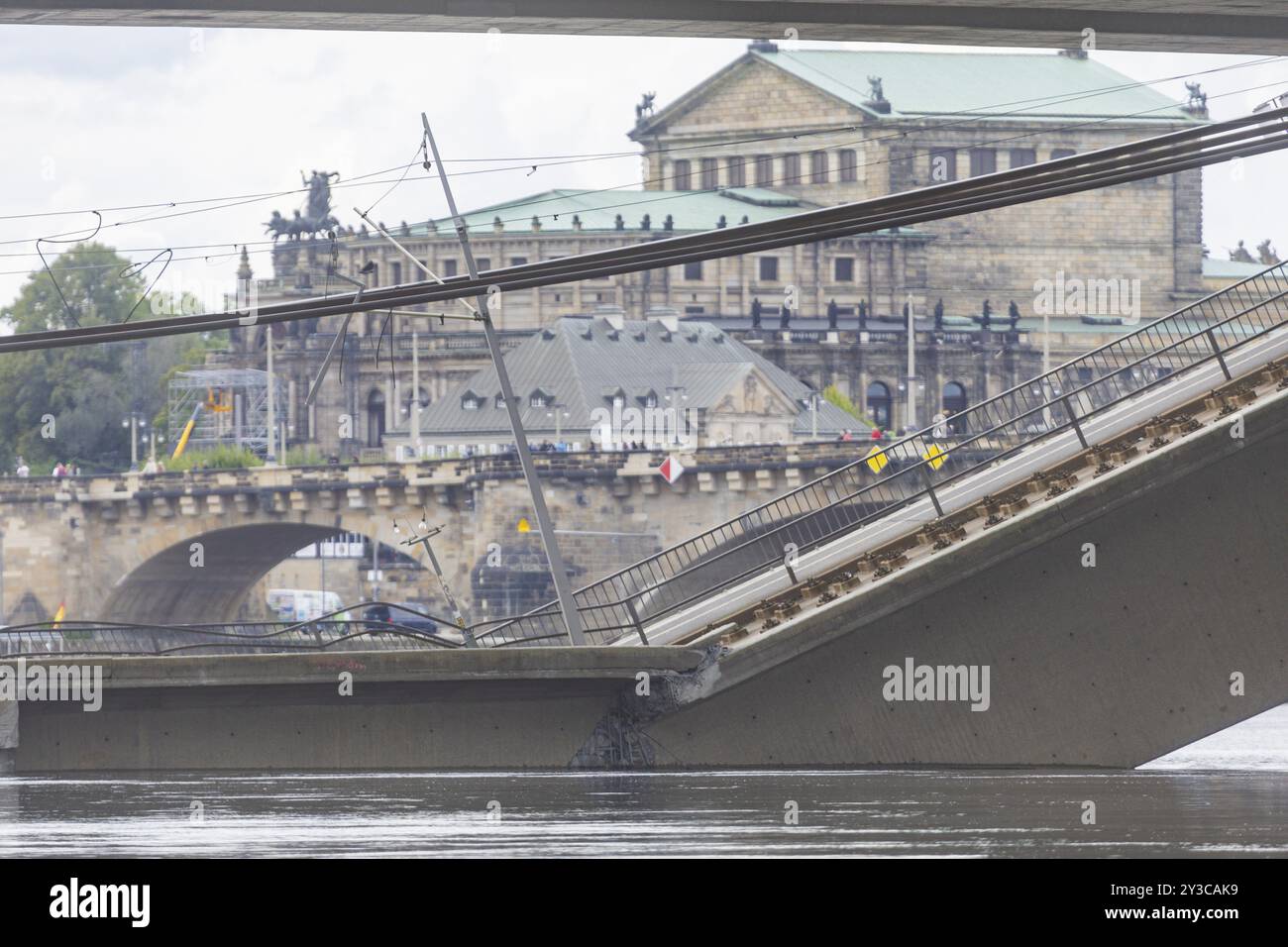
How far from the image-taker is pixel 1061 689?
842 inches

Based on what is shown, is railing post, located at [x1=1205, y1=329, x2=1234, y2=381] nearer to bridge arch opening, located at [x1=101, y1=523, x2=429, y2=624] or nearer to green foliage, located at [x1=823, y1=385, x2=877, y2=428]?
bridge arch opening, located at [x1=101, y1=523, x2=429, y2=624]

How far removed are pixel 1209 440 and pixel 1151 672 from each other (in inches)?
96.7

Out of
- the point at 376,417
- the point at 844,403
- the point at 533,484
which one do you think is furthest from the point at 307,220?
the point at 533,484

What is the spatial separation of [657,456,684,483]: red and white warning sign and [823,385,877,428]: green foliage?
1311 inches

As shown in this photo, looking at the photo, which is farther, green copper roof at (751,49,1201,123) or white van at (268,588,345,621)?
green copper roof at (751,49,1201,123)

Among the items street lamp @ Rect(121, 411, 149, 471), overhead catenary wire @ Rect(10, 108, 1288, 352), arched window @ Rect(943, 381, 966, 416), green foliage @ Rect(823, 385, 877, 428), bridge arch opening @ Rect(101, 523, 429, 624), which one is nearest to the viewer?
overhead catenary wire @ Rect(10, 108, 1288, 352)

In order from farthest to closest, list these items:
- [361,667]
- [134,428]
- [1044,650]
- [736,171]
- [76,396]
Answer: [736,171]
[76,396]
[134,428]
[1044,650]
[361,667]

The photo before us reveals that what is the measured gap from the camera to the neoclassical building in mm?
122625

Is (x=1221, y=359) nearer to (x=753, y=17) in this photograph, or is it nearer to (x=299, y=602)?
(x=753, y=17)

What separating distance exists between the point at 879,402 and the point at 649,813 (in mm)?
108395

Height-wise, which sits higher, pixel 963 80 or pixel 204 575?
pixel 963 80

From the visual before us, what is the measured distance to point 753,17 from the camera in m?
15.5

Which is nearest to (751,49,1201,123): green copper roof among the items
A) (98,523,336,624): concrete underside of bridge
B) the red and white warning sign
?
(98,523,336,624): concrete underside of bridge
